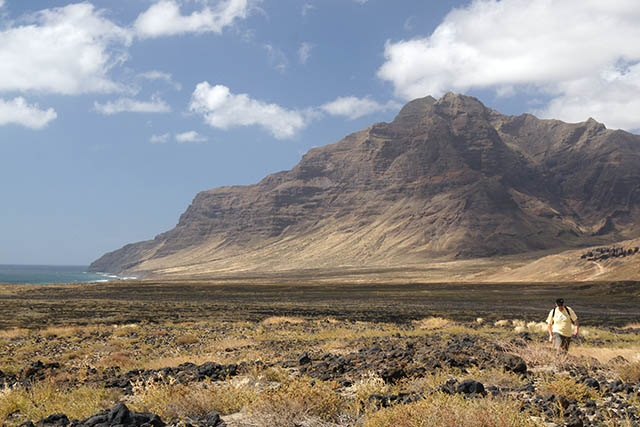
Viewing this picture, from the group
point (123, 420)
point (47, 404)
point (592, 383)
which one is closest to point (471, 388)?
point (592, 383)

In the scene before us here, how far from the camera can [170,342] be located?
68.7 feet

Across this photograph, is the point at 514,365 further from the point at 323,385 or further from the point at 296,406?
the point at 296,406

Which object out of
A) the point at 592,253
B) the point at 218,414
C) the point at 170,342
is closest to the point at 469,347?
the point at 218,414

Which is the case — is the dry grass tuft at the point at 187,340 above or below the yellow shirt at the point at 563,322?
below

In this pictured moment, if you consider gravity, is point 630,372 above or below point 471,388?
below

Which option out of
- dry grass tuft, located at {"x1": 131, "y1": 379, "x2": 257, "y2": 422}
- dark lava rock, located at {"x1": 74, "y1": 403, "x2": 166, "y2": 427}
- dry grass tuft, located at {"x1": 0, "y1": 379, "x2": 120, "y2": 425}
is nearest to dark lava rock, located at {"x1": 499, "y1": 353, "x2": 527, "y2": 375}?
dry grass tuft, located at {"x1": 131, "y1": 379, "x2": 257, "y2": 422}

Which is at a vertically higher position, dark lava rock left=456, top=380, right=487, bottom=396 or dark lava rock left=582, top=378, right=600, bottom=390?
dark lava rock left=456, top=380, right=487, bottom=396

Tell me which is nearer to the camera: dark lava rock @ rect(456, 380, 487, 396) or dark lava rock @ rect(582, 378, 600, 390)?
dark lava rock @ rect(456, 380, 487, 396)

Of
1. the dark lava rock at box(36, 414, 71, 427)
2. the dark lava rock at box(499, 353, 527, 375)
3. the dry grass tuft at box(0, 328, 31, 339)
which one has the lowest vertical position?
the dry grass tuft at box(0, 328, 31, 339)

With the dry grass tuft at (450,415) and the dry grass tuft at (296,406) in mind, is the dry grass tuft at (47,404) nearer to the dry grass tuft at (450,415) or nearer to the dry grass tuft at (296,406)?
the dry grass tuft at (296,406)

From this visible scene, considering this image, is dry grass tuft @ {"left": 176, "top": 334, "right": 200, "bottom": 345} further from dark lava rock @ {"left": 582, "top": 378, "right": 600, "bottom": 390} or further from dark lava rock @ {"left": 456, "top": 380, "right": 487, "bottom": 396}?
dark lava rock @ {"left": 582, "top": 378, "right": 600, "bottom": 390}

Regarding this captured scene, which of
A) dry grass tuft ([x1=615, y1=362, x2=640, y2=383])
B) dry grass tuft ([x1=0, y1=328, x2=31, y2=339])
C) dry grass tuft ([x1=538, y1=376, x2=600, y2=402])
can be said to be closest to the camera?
dry grass tuft ([x1=538, y1=376, x2=600, y2=402])

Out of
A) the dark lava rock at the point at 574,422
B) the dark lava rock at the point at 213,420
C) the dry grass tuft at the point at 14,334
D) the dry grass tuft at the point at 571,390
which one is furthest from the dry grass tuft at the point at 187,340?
the dark lava rock at the point at 574,422

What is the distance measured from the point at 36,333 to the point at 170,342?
875 centimetres
